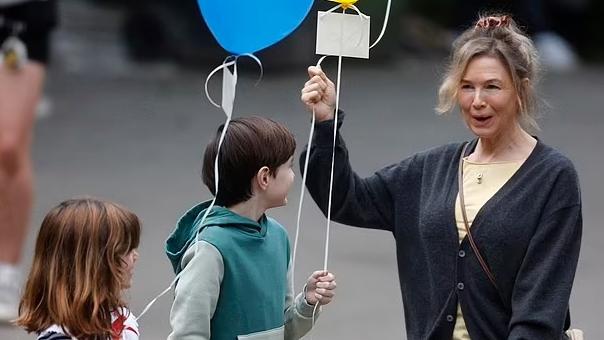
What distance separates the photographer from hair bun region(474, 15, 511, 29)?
147 inches

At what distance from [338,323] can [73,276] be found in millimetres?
3200

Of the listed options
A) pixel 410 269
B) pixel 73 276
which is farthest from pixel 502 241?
pixel 73 276

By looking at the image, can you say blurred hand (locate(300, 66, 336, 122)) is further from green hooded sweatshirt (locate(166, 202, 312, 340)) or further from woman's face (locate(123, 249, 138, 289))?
woman's face (locate(123, 249, 138, 289))

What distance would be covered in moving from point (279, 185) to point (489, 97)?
0.60 meters

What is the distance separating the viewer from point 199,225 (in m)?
3.60

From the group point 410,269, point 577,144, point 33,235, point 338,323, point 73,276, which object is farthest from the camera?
point 577,144

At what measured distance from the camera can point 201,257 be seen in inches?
137

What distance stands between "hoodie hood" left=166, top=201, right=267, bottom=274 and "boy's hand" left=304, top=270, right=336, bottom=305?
186 mm

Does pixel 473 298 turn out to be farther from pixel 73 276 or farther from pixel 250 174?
pixel 73 276

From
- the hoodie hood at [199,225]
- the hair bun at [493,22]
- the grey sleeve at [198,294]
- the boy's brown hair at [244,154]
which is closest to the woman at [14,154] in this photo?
the hoodie hood at [199,225]

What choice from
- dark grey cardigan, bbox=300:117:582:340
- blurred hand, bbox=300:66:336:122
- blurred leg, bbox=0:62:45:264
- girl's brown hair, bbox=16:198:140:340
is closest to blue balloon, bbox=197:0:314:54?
blurred hand, bbox=300:66:336:122

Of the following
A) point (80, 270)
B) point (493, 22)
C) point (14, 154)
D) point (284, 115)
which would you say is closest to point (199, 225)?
point (80, 270)

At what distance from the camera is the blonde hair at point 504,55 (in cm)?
367

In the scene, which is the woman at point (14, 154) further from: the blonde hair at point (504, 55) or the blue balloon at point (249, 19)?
the blonde hair at point (504, 55)
